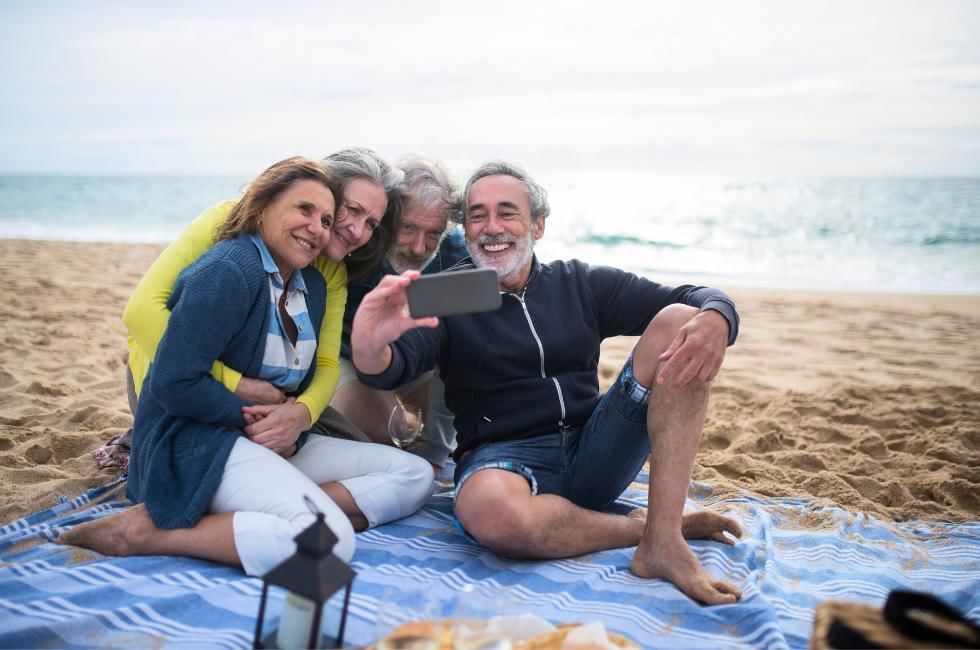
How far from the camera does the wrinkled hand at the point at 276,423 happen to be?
2635mm

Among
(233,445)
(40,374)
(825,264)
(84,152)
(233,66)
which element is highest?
(233,66)

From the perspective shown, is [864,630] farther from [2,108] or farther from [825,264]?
[2,108]

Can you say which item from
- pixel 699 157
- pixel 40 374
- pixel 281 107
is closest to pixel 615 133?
pixel 699 157

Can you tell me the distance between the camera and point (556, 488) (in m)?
2.82

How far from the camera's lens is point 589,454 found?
2.78 metres

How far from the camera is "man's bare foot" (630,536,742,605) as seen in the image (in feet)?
7.79

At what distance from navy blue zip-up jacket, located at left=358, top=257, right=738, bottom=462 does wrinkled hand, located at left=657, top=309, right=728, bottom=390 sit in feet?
0.87

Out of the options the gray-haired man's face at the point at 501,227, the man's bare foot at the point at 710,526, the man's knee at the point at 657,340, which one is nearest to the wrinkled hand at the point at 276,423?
the gray-haired man's face at the point at 501,227

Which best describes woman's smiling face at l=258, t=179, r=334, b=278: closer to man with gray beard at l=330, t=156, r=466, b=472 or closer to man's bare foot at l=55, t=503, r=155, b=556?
man with gray beard at l=330, t=156, r=466, b=472

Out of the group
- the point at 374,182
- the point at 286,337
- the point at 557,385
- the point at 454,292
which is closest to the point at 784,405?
the point at 557,385

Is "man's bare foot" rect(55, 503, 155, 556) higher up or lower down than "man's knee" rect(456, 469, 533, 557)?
lower down

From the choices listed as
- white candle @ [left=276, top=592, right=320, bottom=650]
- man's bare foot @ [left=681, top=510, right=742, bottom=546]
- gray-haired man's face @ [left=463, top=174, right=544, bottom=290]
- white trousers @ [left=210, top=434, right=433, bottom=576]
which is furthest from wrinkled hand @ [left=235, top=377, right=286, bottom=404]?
man's bare foot @ [left=681, top=510, right=742, bottom=546]

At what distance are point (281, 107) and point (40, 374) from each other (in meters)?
34.8

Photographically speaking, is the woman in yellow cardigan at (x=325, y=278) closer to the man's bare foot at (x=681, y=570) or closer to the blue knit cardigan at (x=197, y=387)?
the blue knit cardigan at (x=197, y=387)
